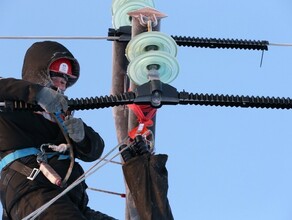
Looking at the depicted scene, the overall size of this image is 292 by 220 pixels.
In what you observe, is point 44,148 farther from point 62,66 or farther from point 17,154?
point 62,66

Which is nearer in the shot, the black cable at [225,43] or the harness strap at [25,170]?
the harness strap at [25,170]

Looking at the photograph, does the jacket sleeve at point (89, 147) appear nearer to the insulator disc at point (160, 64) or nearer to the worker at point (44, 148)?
the worker at point (44, 148)

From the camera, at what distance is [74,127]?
190 inches

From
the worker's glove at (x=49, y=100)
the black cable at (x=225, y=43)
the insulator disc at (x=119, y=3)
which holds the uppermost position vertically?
the insulator disc at (x=119, y=3)

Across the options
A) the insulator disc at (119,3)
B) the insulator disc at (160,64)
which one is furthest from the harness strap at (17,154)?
the insulator disc at (119,3)

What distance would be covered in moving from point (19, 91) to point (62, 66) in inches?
39.7

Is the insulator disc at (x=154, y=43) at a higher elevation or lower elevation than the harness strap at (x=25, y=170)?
higher

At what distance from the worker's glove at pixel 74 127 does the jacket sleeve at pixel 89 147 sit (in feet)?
0.49

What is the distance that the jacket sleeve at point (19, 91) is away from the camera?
4293 millimetres

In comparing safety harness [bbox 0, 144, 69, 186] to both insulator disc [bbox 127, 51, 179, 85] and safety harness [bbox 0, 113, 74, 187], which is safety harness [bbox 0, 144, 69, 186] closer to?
safety harness [bbox 0, 113, 74, 187]

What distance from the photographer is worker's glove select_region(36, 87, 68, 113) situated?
4250 millimetres

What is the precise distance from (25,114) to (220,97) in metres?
1.39

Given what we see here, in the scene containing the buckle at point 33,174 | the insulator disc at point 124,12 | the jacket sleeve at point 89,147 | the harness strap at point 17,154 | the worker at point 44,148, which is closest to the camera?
the worker at point 44,148

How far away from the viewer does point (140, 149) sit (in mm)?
A: 4629
